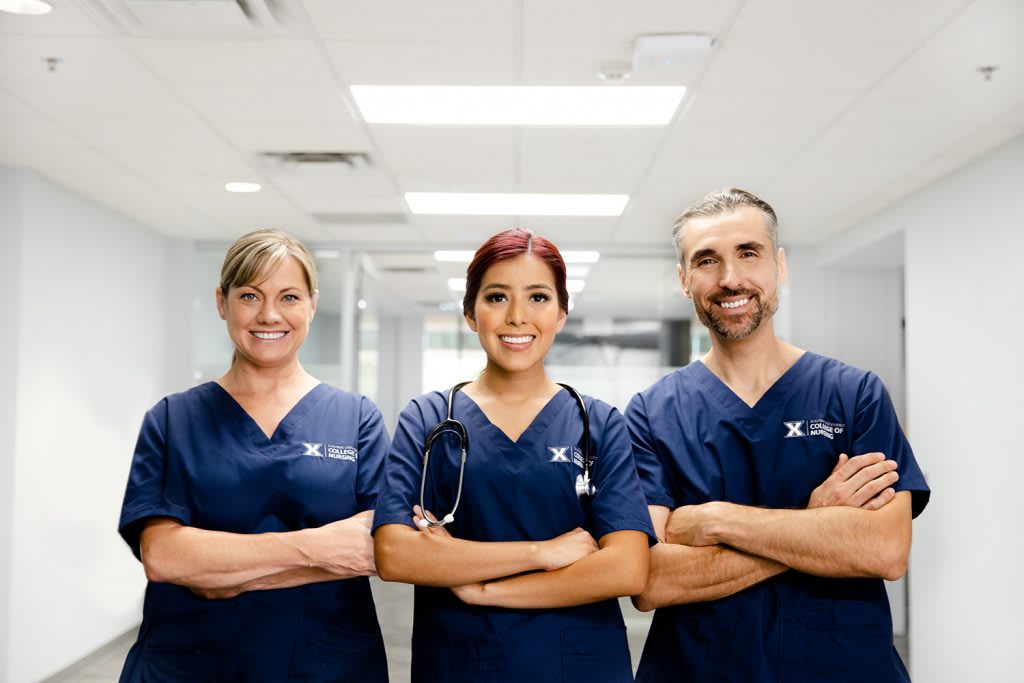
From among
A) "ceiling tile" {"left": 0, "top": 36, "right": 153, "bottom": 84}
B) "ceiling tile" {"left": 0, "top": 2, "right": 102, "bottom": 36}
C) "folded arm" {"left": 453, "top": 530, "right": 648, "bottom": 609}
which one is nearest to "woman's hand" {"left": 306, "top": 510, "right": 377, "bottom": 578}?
"folded arm" {"left": 453, "top": 530, "right": 648, "bottom": 609}

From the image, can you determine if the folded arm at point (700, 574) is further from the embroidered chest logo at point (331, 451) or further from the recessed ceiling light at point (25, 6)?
the recessed ceiling light at point (25, 6)

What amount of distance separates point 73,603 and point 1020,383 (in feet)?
15.6

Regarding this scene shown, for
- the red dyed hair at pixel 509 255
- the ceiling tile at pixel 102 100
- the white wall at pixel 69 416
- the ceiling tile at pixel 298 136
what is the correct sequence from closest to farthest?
the red dyed hair at pixel 509 255 → the ceiling tile at pixel 102 100 → the ceiling tile at pixel 298 136 → the white wall at pixel 69 416

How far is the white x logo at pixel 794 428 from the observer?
1.64 m

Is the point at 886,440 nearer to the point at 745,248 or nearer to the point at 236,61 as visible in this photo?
the point at 745,248

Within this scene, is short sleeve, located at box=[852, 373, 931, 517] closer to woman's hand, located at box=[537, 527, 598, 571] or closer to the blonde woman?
woman's hand, located at box=[537, 527, 598, 571]

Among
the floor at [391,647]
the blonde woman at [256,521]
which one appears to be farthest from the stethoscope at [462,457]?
the floor at [391,647]

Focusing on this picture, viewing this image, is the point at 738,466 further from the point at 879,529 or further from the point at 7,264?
the point at 7,264

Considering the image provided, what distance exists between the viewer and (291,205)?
198 inches

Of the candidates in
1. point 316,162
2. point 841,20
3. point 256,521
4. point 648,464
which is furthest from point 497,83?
point 256,521

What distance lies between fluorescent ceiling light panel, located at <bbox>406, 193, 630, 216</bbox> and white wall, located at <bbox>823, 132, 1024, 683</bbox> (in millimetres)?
1641

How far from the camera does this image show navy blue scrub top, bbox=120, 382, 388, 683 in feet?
5.35

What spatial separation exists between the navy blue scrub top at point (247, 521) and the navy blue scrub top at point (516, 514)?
0.22 metres

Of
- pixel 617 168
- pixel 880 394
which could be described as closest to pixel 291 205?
pixel 617 168
